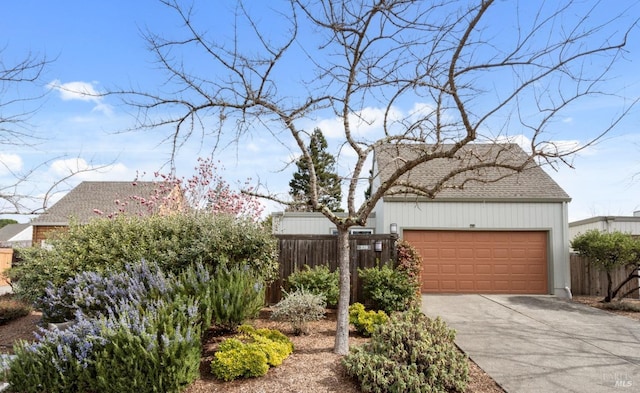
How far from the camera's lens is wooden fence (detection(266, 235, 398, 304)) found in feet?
31.5

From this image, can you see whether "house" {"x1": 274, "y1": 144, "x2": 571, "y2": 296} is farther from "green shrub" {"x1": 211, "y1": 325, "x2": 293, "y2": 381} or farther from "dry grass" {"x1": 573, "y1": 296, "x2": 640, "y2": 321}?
"green shrub" {"x1": 211, "y1": 325, "x2": 293, "y2": 381}

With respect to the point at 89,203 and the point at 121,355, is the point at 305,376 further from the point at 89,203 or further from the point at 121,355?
the point at 89,203

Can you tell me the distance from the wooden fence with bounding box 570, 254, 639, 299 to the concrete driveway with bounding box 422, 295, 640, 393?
2332 mm

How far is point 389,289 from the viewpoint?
337 inches

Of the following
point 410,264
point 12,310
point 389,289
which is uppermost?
point 410,264

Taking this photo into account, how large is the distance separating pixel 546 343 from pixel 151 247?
697cm

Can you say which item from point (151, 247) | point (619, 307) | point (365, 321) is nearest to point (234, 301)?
point (365, 321)

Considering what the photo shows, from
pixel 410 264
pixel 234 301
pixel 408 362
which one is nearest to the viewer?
pixel 408 362

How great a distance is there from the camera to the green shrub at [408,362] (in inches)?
176

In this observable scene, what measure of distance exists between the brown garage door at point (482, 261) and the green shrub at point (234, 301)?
25.0ft

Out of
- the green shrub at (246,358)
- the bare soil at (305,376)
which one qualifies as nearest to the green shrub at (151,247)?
the bare soil at (305,376)

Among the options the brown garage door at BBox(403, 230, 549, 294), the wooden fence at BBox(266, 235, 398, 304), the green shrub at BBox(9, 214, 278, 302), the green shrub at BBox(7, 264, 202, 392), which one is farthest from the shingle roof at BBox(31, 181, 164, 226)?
the green shrub at BBox(7, 264, 202, 392)

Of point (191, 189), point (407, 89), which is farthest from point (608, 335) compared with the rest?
point (191, 189)

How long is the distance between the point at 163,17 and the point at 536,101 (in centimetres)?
484
